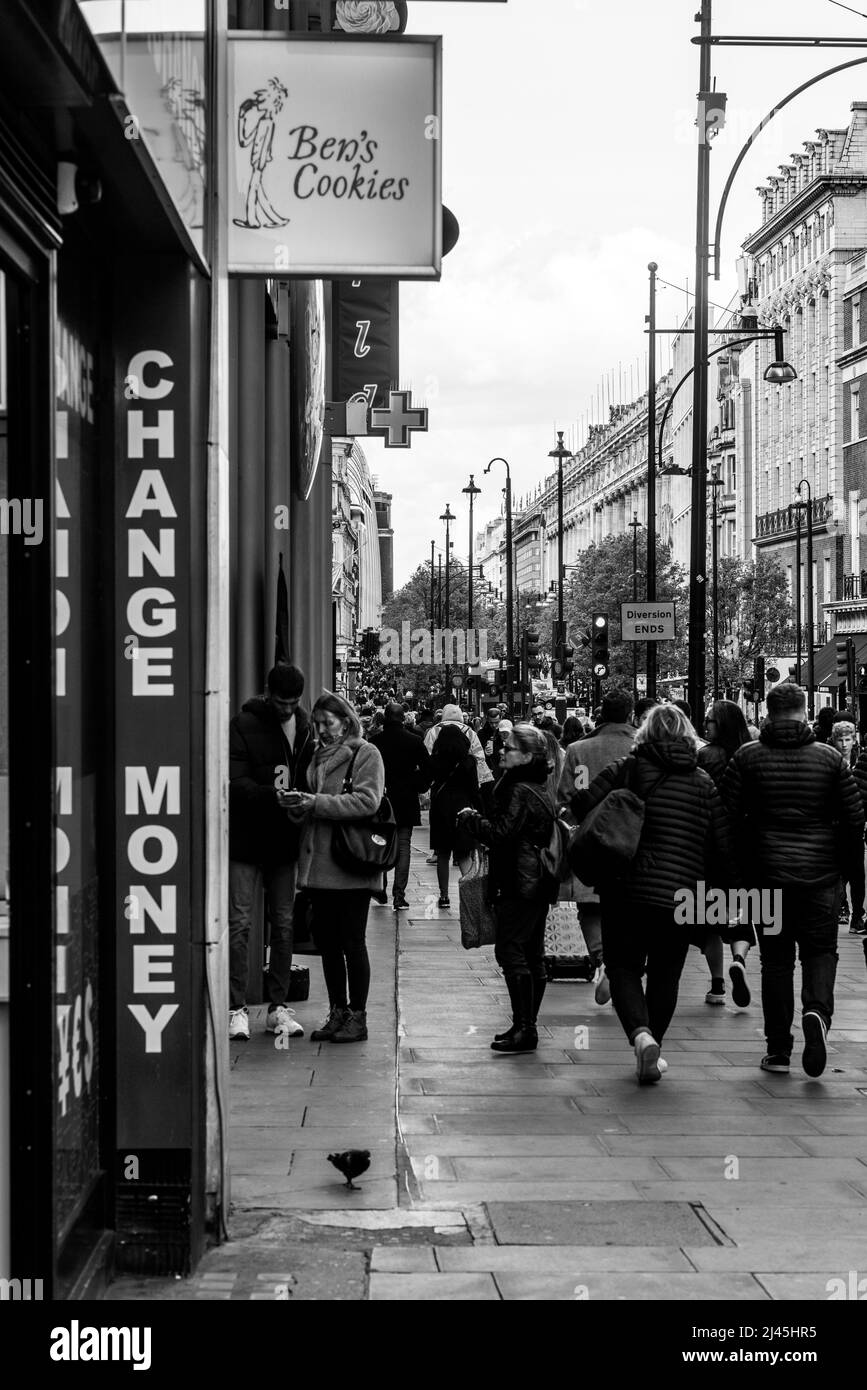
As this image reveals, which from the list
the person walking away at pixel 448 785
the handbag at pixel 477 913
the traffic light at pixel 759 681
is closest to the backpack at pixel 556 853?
the handbag at pixel 477 913

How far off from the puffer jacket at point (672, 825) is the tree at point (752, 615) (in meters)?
66.6

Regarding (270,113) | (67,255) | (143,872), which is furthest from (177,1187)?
(270,113)

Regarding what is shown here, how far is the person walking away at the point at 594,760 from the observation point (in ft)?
38.1

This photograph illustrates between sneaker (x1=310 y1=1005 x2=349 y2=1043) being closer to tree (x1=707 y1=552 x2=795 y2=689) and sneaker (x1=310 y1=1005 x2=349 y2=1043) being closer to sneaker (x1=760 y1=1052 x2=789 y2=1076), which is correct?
sneaker (x1=760 y1=1052 x2=789 y2=1076)

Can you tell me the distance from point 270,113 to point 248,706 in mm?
4264

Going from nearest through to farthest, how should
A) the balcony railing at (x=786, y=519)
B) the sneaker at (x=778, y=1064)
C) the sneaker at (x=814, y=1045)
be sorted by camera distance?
1. the sneaker at (x=814, y=1045)
2. the sneaker at (x=778, y=1064)
3. the balcony railing at (x=786, y=519)

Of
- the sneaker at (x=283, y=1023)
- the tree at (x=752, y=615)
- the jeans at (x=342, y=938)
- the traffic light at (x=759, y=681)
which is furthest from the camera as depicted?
the tree at (x=752, y=615)

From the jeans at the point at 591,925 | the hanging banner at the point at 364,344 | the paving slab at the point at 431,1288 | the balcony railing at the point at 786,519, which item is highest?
the balcony railing at the point at 786,519

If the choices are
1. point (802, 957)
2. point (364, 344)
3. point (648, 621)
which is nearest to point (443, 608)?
point (648, 621)

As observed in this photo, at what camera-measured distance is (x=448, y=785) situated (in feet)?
56.6

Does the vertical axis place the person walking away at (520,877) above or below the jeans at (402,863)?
above

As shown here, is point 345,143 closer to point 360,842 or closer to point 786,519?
point 360,842

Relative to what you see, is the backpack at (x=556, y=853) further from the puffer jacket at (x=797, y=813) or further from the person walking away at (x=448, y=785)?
the person walking away at (x=448, y=785)

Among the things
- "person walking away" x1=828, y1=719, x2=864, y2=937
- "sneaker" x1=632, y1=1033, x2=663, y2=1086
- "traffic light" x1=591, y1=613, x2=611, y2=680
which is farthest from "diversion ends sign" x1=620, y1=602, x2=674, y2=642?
"sneaker" x1=632, y1=1033, x2=663, y2=1086
